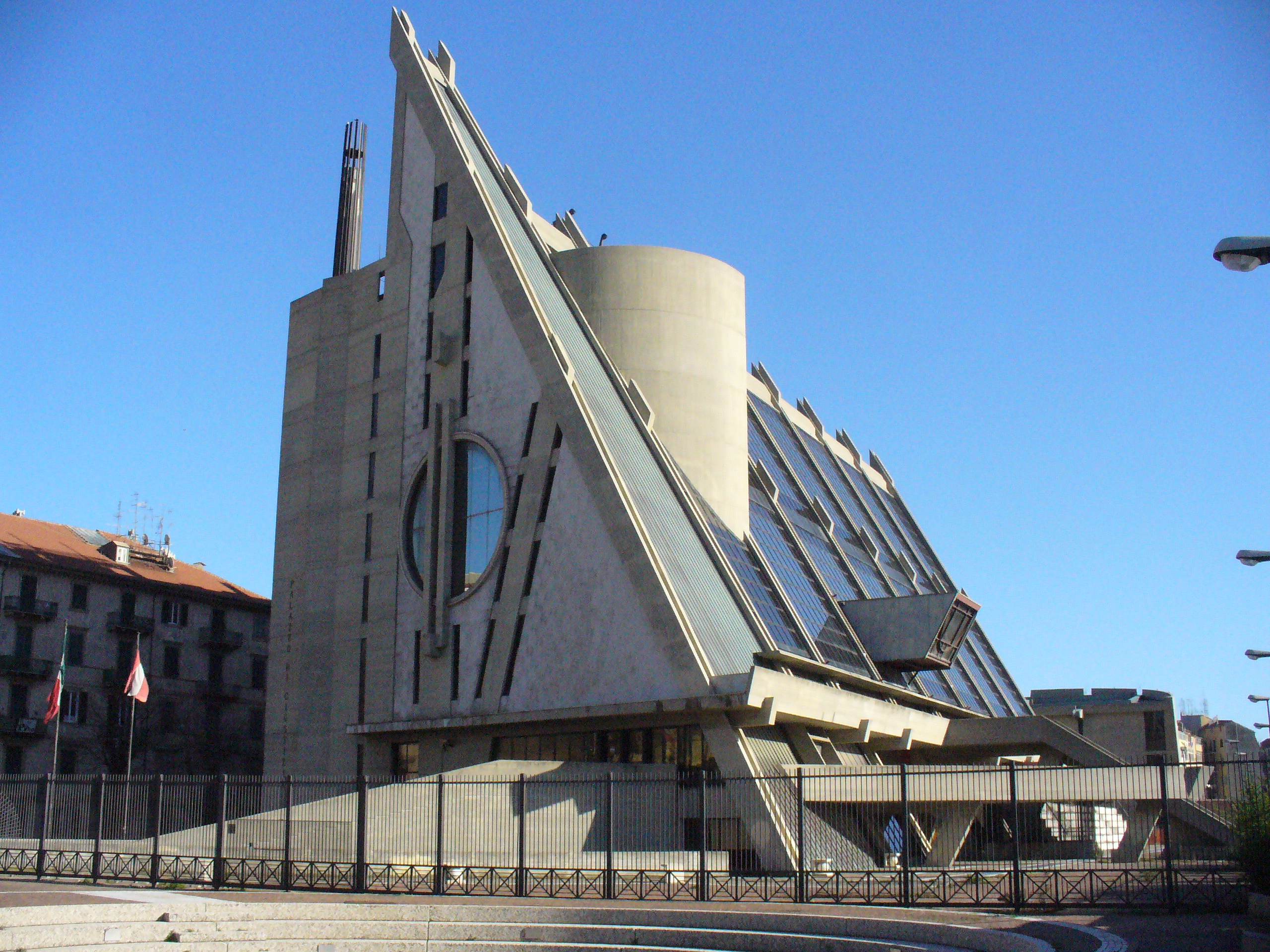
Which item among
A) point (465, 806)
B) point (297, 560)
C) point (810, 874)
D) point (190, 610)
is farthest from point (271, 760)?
point (810, 874)

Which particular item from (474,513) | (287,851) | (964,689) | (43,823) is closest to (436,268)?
(474,513)

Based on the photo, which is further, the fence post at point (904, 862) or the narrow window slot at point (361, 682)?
the narrow window slot at point (361, 682)

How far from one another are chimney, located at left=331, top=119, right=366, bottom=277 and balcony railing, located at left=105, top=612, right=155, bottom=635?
20.0 m

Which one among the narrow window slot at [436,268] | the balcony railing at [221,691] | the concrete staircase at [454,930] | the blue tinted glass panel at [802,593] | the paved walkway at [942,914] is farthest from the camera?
the balcony railing at [221,691]

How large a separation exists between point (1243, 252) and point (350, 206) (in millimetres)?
61171

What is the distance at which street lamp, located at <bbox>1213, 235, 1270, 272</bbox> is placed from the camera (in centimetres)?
1318

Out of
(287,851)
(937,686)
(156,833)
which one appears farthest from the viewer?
(937,686)

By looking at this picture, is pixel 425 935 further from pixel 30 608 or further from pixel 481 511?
pixel 30 608

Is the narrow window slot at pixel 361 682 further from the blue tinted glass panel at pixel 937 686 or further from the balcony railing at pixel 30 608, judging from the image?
the blue tinted glass panel at pixel 937 686

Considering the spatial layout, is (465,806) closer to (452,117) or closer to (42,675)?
(452,117)

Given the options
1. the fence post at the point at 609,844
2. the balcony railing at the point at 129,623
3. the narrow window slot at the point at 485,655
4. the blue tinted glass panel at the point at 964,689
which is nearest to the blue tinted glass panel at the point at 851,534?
the blue tinted glass panel at the point at 964,689

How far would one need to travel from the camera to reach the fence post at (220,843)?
85.8 feet

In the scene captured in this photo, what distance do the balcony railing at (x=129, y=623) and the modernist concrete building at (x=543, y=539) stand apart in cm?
1456

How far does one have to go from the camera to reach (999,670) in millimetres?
75750
